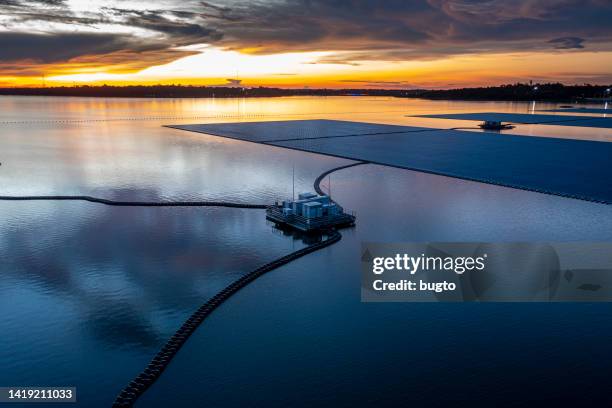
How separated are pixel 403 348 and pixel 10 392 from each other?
14.4 m

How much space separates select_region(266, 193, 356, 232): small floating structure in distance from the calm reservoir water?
4.78 ft

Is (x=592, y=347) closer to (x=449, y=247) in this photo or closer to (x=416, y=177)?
(x=449, y=247)

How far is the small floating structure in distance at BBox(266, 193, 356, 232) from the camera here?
3307 cm

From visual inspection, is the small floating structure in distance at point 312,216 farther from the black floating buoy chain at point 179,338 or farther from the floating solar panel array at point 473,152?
the floating solar panel array at point 473,152

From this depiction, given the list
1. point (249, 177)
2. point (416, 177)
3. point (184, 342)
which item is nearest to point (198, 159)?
point (249, 177)

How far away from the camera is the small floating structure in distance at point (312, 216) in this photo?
33066 millimetres

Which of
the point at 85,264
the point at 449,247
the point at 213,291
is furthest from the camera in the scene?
the point at 449,247

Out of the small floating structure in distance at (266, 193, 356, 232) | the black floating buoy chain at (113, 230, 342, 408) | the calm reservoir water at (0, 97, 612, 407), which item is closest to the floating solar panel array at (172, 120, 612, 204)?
the calm reservoir water at (0, 97, 612, 407)

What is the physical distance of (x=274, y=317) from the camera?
21359mm

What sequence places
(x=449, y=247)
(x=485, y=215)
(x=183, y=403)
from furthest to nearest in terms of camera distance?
(x=485, y=215) → (x=449, y=247) → (x=183, y=403)

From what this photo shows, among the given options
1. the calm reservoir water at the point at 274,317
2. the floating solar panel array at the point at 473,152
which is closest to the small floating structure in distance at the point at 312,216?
the calm reservoir water at the point at 274,317

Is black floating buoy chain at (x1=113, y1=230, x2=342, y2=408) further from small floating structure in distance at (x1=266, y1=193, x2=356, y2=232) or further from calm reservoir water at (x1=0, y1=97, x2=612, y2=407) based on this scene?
small floating structure in distance at (x1=266, y1=193, x2=356, y2=232)

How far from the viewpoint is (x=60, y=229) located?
33.7 m

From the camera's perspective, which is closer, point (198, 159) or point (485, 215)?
point (485, 215)
